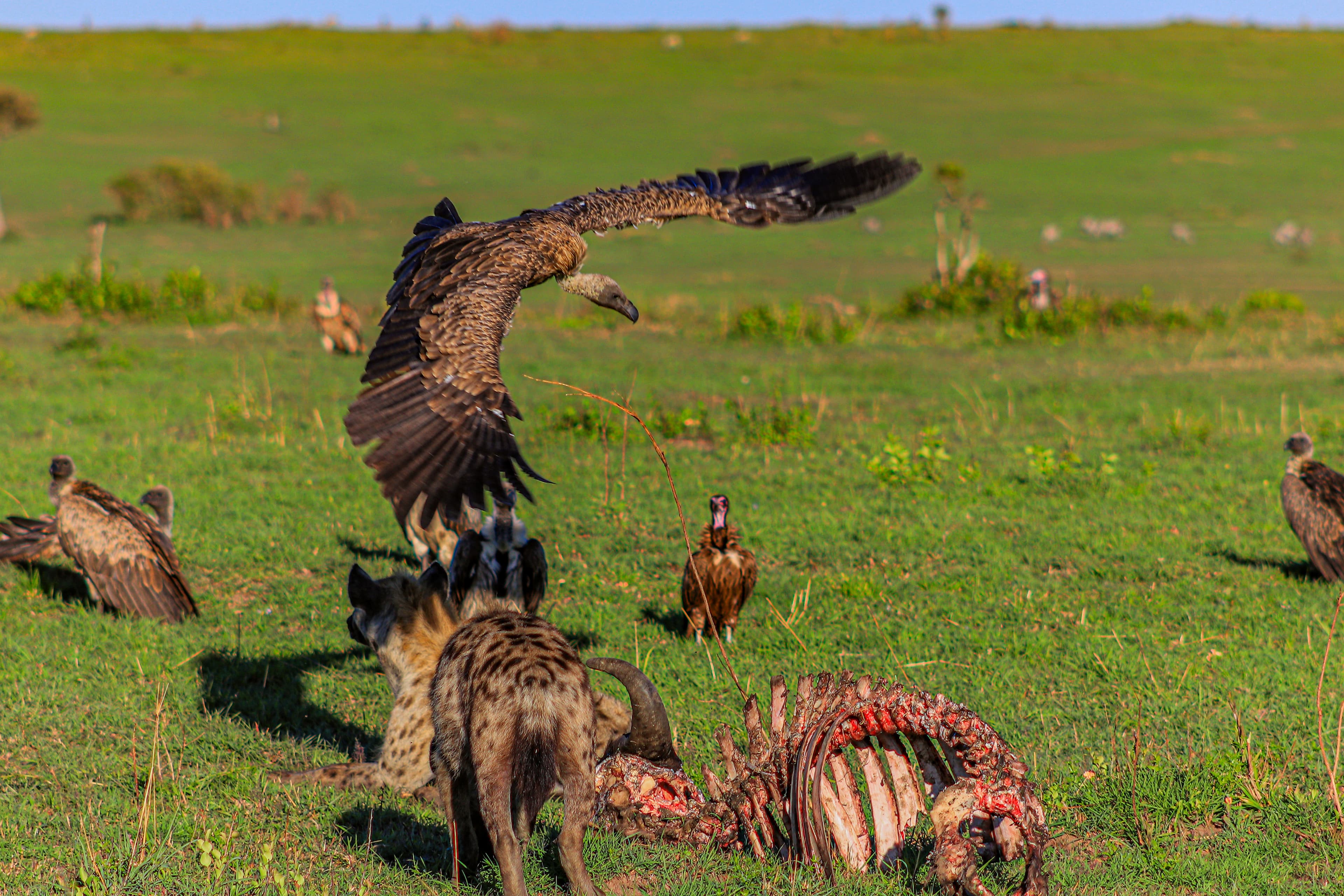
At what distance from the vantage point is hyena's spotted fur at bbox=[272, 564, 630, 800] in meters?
5.75

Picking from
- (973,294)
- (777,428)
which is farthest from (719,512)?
(973,294)

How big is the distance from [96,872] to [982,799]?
353 cm

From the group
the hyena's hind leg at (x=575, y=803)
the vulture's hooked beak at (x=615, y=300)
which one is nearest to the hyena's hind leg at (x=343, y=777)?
the hyena's hind leg at (x=575, y=803)

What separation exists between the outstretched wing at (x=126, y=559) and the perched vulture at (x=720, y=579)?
11.2 feet

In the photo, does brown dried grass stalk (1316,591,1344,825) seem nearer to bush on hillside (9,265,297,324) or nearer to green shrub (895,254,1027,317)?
green shrub (895,254,1027,317)

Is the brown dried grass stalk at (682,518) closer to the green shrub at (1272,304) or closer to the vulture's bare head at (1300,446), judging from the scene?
the vulture's bare head at (1300,446)

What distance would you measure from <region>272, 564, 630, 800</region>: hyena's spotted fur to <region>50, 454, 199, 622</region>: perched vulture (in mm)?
2637

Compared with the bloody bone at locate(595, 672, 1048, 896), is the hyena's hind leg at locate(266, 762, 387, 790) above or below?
below

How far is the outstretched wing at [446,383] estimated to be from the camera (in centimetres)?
475

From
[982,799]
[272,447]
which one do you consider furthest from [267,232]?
[982,799]

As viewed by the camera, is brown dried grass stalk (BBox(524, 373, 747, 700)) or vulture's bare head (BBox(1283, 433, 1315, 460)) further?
vulture's bare head (BBox(1283, 433, 1315, 460))

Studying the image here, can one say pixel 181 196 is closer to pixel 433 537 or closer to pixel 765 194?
pixel 433 537

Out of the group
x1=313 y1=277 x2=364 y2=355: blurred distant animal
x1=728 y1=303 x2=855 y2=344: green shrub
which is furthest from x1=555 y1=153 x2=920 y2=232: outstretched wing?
x1=728 y1=303 x2=855 y2=344: green shrub

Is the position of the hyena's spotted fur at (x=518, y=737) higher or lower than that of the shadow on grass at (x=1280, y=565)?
higher
